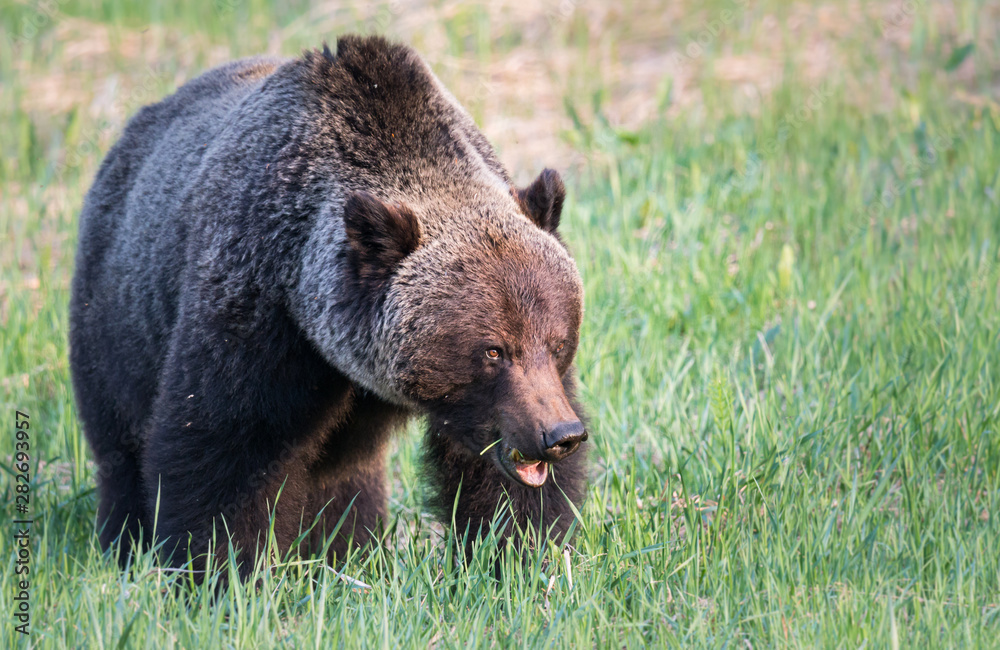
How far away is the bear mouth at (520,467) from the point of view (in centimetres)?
348

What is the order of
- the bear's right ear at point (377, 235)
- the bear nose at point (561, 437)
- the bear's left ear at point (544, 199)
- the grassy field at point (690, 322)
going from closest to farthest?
1. the bear nose at point (561, 437)
2. the grassy field at point (690, 322)
3. the bear's right ear at point (377, 235)
4. the bear's left ear at point (544, 199)

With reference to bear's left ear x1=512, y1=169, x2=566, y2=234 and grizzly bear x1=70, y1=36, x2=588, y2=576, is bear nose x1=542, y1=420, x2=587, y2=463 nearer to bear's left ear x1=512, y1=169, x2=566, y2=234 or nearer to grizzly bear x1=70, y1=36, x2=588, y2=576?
grizzly bear x1=70, y1=36, x2=588, y2=576

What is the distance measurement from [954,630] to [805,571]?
556mm

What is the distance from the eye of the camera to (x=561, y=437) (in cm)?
327

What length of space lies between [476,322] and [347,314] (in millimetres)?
499

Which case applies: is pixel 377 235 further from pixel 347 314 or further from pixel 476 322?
pixel 476 322

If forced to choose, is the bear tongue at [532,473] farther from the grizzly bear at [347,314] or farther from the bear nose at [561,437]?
the bear nose at [561,437]

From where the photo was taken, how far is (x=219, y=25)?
39.4ft

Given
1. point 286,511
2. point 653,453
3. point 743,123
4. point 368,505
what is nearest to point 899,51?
point 743,123

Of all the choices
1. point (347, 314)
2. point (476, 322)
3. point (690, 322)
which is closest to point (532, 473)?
point (476, 322)

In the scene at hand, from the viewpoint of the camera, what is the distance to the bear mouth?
3480 millimetres

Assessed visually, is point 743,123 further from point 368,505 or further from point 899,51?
point 368,505

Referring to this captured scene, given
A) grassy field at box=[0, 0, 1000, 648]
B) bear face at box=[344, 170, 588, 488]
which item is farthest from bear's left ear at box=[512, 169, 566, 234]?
grassy field at box=[0, 0, 1000, 648]

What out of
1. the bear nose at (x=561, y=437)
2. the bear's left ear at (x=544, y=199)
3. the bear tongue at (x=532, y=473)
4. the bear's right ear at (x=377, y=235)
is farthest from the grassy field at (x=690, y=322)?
the bear's right ear at (x=377, y=235)
